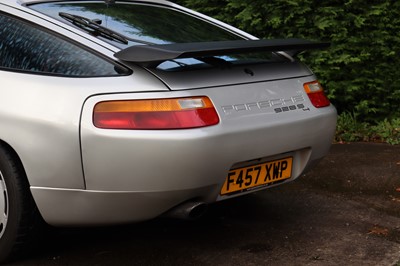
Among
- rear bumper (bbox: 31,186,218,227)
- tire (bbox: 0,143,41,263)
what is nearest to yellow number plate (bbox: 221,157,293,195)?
rear bumper (bbox: 31,186,218,227)

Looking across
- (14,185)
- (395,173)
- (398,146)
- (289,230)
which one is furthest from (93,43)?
(398,146)

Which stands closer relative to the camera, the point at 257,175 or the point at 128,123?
the point at 128,123

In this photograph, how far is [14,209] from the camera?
329 cm

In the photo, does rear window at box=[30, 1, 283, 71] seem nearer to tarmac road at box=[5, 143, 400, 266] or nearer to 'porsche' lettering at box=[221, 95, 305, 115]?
'porsche' lettering at box=[221, 95, 305, 115]

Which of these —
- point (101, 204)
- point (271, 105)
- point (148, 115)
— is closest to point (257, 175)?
point (271, 105)

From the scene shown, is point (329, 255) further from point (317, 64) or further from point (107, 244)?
point (317, 64)

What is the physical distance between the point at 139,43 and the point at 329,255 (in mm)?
1535

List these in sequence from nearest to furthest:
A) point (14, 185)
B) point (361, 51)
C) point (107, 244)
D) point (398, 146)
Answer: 1. point (14, 185)
2. point (107, 244)
3. point (398, 146)
4. point (361, 51)

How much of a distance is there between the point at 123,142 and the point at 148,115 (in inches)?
7.0

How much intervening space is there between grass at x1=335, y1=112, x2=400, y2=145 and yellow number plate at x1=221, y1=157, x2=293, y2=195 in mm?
2982

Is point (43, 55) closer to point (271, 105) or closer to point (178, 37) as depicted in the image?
point (178, 37)

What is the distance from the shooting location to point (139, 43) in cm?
347

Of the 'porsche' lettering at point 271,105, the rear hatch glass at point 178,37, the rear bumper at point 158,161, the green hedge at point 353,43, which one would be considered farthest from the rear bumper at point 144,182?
the green hedge at point 353,43

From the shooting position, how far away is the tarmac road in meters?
3.53
